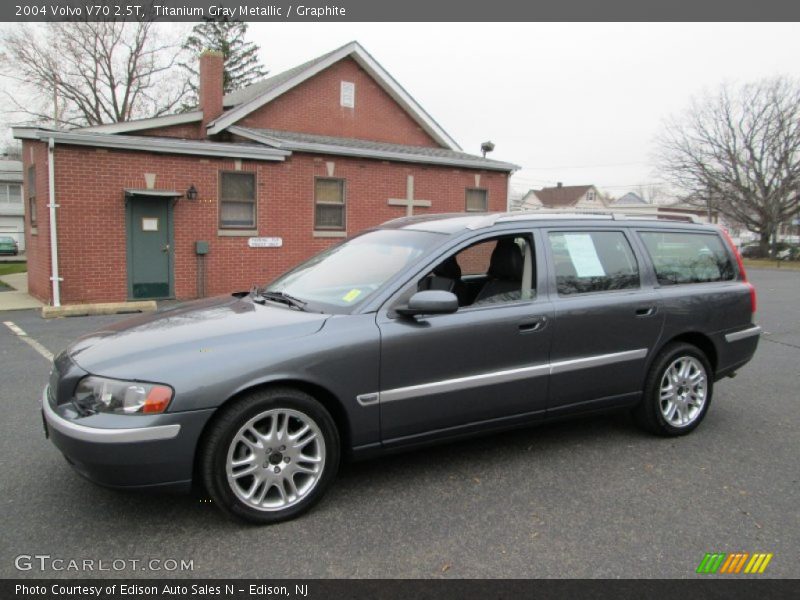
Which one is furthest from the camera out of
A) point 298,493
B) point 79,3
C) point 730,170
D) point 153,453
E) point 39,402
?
point 730,170

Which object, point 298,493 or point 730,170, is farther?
point 730,170

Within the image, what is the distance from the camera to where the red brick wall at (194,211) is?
37.6ft

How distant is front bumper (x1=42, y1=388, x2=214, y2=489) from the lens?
2.78m

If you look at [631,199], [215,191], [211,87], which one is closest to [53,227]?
[215,191]

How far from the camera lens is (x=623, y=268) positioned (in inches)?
172

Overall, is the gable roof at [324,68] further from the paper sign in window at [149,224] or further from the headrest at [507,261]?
the headrest at [507,261]

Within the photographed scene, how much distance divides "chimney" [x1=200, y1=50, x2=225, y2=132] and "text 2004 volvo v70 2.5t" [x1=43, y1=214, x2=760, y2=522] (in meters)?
13.7

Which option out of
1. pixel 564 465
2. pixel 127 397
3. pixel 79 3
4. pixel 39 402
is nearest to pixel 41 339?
pixel 39 402

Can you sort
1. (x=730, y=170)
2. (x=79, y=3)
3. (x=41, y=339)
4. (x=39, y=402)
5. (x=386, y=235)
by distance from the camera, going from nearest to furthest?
1. (x=386, y=235)
2. (x=39, y=402)
3. (x=41, y=339)
4. (x=79, y=3)
5. (x=730, y=170)

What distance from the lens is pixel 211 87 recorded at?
16.5m

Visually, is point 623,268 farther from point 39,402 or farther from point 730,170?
point 730,170

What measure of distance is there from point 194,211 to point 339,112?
7373 millimetres

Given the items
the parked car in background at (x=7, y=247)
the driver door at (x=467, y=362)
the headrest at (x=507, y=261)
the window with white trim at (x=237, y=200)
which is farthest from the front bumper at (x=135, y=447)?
the parked car in background at (x=7, y=247)

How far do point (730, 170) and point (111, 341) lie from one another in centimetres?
4490
